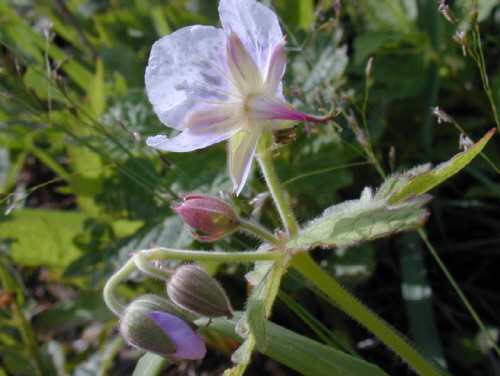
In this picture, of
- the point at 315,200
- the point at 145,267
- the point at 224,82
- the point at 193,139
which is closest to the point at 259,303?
the point at 145,267

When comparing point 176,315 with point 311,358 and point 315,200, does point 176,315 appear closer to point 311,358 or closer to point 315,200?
point 311,358

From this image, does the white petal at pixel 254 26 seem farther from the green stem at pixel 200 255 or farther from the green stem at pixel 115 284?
the green stem at pixel 115 284

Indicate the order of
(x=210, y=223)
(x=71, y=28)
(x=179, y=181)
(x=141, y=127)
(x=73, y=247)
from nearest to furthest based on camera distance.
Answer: (x=210, y=223) < (x=179, y=181) < (x=141, y=127) < (x=73, y=247) < (x=71, y=28)

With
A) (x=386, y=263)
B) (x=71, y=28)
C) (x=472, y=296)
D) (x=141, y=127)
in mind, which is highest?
(x=71, y=28)

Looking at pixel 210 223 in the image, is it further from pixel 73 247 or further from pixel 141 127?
pixel 73 247

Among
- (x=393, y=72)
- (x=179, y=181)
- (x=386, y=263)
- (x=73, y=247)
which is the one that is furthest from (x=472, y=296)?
(x=73, y=247)

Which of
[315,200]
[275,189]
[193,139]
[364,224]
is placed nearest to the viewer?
[364,224]

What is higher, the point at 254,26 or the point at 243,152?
the point at 254,26

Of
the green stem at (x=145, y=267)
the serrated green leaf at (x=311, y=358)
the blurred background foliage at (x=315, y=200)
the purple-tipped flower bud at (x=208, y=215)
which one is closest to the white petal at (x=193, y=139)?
the purple-tipped flower bud at (x=208, y=215)
